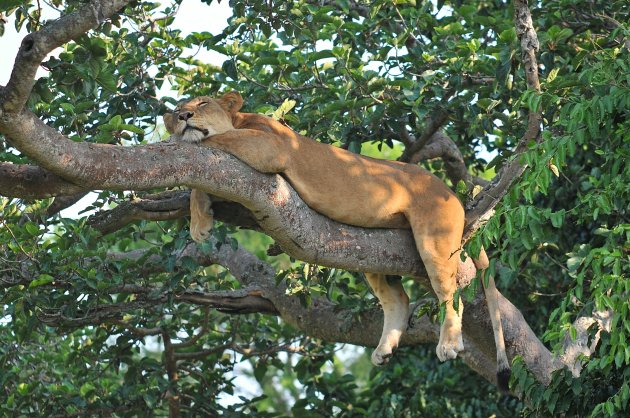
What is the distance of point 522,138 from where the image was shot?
692 centimetres

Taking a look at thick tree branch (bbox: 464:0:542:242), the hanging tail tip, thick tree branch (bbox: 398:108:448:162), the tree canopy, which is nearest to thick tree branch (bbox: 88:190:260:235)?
the tree canopy

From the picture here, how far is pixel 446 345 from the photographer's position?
7.04 metres

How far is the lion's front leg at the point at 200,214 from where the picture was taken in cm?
641

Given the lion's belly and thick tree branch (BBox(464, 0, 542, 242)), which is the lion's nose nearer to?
the lion's belly

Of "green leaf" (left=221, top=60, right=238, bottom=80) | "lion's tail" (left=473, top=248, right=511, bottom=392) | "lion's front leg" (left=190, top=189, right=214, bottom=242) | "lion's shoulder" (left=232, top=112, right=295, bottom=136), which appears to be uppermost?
"green leaf" (left=221, top=60, right=238, bottom=80)

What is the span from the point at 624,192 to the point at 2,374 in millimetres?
5392

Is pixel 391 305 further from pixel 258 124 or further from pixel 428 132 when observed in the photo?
pixel 258 124

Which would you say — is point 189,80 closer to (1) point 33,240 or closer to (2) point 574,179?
(1) point 33,240

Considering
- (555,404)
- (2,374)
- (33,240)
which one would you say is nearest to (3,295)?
(33,240)

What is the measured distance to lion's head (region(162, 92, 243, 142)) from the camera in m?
6.39

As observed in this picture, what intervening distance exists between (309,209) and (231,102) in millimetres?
962

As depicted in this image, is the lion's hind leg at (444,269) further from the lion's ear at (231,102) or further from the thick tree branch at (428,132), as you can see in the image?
the thick tree branch at (428,132)

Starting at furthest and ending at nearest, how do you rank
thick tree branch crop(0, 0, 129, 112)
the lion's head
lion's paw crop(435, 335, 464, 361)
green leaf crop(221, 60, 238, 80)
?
green leaf crop(221, 60, 238, 80)
lion's paw crop(435, 335, 464, 361)
the lion's head
thick tree branch crop(0, 0, 129, 112)

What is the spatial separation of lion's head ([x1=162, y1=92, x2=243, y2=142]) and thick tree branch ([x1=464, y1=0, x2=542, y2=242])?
180cm
